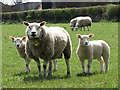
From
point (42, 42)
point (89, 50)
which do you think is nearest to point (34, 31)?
point (42, 42)

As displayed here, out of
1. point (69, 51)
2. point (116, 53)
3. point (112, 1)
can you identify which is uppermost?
point (112, 1)

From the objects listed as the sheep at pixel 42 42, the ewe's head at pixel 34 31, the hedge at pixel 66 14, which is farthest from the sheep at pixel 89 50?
the hedge at pixel 66 14

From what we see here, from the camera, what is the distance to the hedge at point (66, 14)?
37875 millimetres

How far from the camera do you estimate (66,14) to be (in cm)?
4281

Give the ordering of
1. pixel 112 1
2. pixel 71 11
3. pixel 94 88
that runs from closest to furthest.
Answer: pixel 94 88 → pixel 71 11 → pixel 112 1

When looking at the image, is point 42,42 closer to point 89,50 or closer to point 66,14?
point 89,50

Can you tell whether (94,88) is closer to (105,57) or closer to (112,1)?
(105,57)

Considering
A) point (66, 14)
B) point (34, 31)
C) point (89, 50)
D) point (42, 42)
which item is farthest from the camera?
point (66, 14)

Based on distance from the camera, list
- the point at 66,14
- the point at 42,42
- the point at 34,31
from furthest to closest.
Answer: the point at 66,14 → the point at 42,42 → the point at 34,31

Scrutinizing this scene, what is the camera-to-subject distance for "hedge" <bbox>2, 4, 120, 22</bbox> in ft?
124

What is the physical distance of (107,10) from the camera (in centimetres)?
3838

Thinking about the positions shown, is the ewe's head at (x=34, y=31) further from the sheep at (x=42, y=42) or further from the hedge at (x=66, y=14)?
the hedge at (x=66, y=14)

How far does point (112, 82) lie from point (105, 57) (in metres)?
2.30

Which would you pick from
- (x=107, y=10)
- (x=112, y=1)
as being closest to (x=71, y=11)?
(x=107, y=10)
